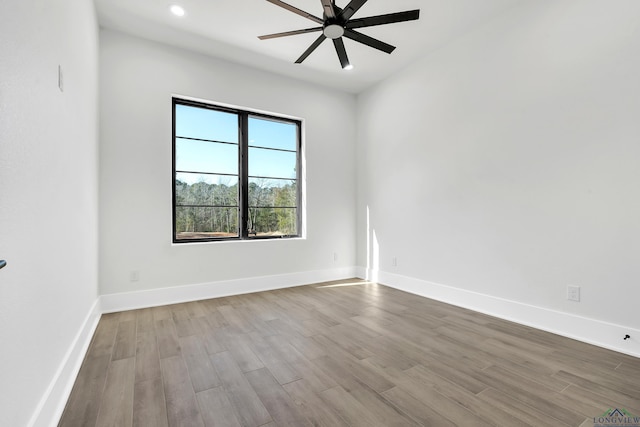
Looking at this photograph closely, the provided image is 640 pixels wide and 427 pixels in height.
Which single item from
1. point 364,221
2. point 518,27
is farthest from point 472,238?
point 518,27

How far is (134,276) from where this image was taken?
3.20 meters

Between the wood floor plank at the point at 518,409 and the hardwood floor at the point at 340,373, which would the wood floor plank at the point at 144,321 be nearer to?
the hardwood floor at the point at 340,373

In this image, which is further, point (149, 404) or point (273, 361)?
point (273, 361)

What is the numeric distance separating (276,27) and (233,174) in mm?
1798

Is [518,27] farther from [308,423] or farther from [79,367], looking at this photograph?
[79,367]

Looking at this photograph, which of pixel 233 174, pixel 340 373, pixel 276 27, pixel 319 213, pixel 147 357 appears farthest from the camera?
pixel 319 213

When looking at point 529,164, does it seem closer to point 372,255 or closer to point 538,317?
point 538,317

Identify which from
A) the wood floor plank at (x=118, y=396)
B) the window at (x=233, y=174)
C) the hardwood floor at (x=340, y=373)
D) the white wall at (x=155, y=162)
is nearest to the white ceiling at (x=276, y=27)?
the white wall at (x=155, y=162)

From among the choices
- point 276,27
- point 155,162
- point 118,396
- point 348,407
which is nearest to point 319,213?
point 155,162

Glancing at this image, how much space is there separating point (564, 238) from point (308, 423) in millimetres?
2501

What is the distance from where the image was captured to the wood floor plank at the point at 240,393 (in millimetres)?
1484

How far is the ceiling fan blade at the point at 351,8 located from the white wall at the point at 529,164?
163 cm

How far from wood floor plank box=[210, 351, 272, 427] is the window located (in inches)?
77.3

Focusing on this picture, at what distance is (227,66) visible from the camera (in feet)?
12.4
